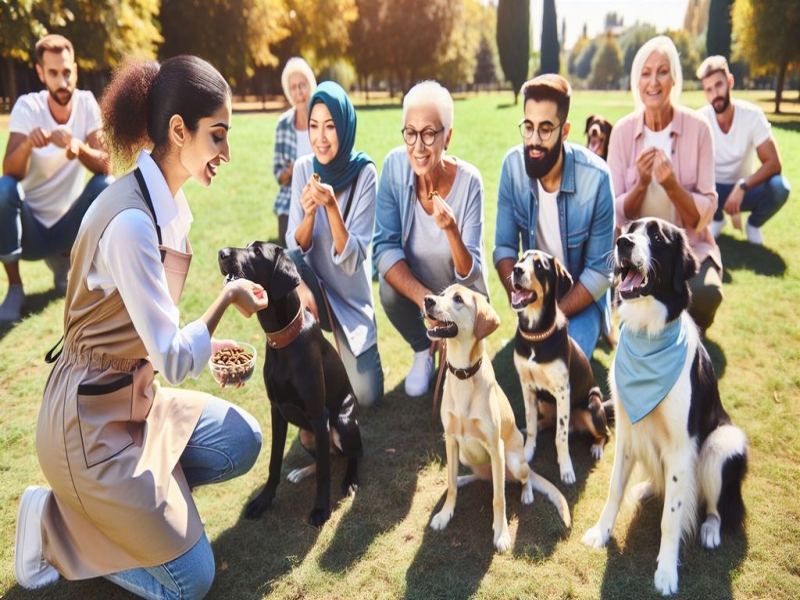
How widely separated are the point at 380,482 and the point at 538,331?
1386 millimetres

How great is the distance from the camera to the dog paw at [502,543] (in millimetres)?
3248

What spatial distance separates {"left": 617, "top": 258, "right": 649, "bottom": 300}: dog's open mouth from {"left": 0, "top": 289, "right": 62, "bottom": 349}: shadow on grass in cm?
534

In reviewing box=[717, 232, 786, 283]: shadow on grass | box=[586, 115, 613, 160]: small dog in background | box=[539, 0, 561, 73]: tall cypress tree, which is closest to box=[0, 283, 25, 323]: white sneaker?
box=[586, 115, 613, 160]: small dog in background

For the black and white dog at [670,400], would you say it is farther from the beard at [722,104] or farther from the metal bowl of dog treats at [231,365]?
the beard at [722,104]

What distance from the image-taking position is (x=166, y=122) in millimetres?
2695

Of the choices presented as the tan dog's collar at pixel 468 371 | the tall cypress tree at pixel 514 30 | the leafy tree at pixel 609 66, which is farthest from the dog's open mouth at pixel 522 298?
the leafy tree at pixel 609 66

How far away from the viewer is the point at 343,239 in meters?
4.33

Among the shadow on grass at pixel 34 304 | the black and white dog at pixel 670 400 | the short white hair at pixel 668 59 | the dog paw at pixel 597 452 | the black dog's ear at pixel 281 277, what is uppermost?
the short white hair at pixel 668 59

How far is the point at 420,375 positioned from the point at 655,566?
92.3 inches

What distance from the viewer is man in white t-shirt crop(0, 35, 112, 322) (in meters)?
5.90

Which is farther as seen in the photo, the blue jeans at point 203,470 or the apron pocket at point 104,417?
the blue jeans at point 203,470

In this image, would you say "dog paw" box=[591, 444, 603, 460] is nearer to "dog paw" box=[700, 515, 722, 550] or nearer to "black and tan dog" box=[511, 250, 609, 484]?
"black and tan dog" box=[511, 250, 609, 484]

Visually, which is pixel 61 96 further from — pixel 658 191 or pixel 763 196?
pixel 763 196

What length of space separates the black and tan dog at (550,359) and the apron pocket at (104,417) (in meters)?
2.14
